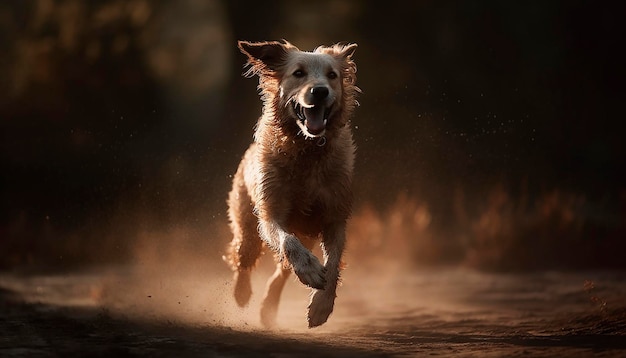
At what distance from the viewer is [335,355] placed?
907 cm

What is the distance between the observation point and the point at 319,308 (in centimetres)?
953

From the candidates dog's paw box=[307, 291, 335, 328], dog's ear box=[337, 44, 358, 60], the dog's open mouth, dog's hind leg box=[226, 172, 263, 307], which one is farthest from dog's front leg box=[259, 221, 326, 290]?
dog's ear box=[337, 44, 358, 60]

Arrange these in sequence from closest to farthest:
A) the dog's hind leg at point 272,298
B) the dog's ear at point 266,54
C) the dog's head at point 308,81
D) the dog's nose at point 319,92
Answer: the dog's nose at point 319,92
the dog's head at point 308,81
the dog's ear at point 266,54
the dog's hind leg at point 272,298

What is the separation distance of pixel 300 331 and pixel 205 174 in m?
6.57

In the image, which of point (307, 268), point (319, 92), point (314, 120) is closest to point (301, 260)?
point (307, 268)

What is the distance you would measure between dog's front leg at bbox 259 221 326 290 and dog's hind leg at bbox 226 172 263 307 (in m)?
1.69

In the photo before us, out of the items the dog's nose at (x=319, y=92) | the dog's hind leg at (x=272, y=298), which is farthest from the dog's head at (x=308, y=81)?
the dog's hind leg at (x=272, y=298)

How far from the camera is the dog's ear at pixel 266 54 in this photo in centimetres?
1046

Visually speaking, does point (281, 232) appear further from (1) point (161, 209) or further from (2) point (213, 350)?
(1) point (161, 209)

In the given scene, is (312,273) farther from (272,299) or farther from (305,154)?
(272,299)

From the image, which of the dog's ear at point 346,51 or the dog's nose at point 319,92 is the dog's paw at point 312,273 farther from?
the dog's ear at point 346,51

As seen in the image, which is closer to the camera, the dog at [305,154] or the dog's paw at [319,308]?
the dog's paw at [319,308]

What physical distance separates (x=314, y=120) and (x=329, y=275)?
1.66 metres

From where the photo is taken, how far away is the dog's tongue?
9.68 metres
